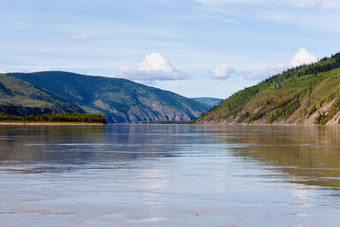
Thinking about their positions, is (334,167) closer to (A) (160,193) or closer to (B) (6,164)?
(A) (160,193)

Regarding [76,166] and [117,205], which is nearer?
[117,205]

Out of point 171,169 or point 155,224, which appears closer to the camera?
point 155,224

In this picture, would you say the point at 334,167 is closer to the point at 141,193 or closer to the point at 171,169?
the point at 171,169

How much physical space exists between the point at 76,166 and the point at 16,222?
19.0m

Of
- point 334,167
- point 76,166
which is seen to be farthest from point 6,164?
Result: point 334,167

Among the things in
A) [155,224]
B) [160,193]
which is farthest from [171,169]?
[155,224]

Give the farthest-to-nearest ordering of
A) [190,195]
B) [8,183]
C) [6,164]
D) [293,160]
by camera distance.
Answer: [293,160] → [6,164] → [8,183] → [190,195]

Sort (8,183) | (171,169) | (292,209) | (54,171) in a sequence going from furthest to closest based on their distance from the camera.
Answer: (171,169) < (54,171) < (8,183) < (292,209)

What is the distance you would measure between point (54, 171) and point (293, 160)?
18903mm

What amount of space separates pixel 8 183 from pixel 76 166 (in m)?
9.64

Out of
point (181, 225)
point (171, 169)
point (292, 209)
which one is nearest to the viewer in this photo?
point (181, 225)

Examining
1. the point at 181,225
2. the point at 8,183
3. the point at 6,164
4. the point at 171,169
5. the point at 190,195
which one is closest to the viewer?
the point at 181,225

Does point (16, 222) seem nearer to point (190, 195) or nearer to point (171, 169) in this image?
point (190, 195)

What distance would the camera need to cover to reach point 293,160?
40.7m
